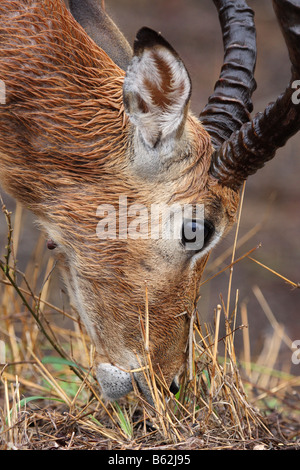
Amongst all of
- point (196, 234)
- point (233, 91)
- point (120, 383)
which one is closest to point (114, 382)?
point (120, 383)

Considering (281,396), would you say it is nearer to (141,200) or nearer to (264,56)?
(141,200)

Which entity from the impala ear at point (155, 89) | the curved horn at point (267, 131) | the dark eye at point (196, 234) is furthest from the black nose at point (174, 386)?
the impala ear at point (155, 89)

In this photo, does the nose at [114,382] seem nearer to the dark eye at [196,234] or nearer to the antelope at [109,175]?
the antelope at [109,175]

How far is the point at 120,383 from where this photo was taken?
3.53 metres

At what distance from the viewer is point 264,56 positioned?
434 inches

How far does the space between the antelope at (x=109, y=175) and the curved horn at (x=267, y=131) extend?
0.04 ft

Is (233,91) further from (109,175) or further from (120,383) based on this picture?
(120,383)

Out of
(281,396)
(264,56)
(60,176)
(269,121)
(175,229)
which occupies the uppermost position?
(264,56)

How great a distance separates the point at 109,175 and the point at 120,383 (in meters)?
1.19

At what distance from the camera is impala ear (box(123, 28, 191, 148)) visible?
3.06 meters
